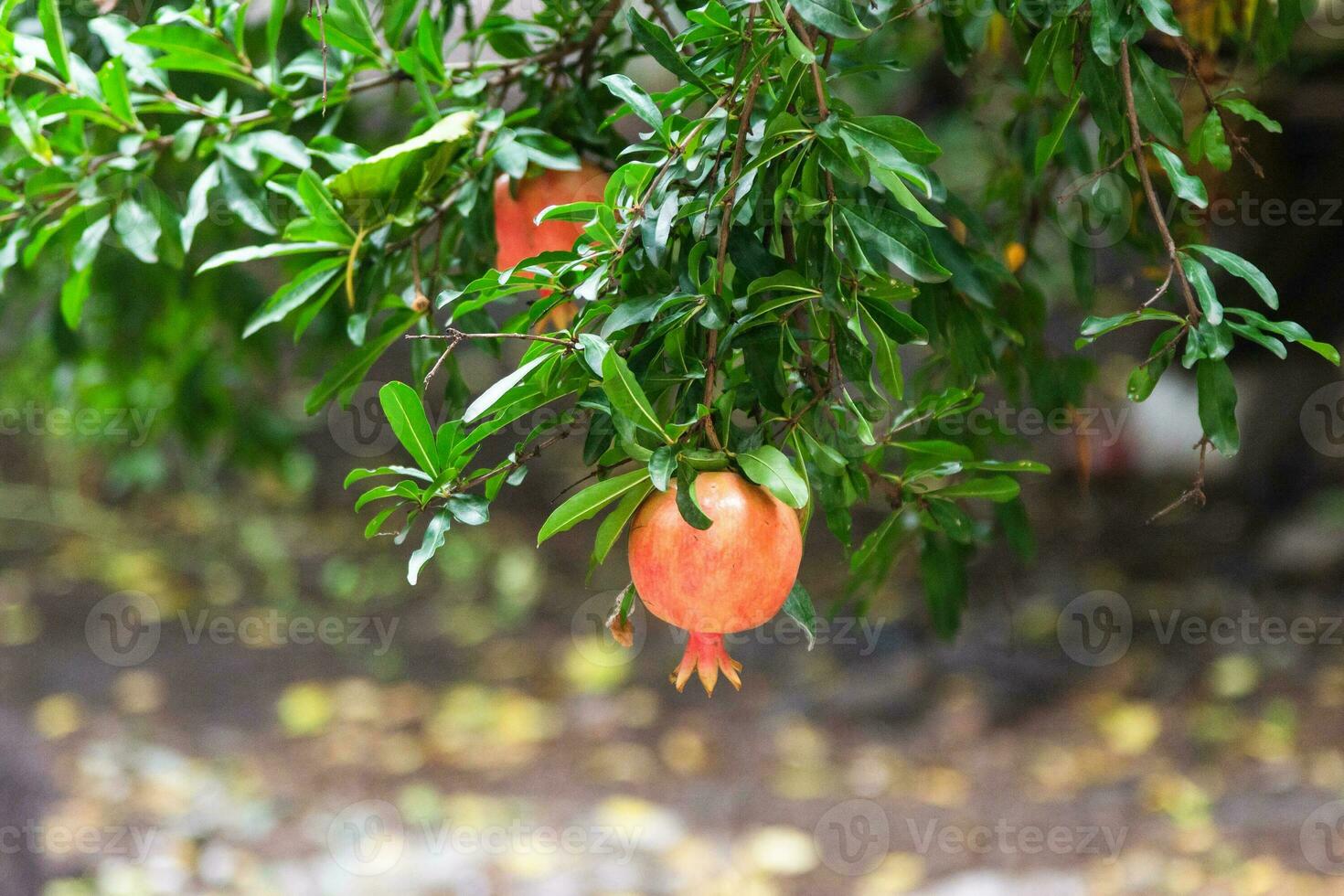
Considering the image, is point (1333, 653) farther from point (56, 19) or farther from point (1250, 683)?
point (56, 19)

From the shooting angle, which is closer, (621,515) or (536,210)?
(621,515)

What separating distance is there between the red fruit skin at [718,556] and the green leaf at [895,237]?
0.14 meters

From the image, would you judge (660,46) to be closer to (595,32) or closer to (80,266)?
(595,32)

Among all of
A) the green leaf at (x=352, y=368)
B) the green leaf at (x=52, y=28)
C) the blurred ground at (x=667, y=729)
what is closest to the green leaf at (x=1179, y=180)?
the green leaf at (x=352, y=368)

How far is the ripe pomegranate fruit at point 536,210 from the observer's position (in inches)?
31.5

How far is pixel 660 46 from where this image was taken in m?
0.62

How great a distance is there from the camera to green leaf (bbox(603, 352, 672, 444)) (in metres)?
0.55

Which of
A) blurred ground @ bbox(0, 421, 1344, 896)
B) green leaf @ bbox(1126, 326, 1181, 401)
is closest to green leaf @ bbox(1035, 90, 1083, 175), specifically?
green leaf @ bbox(1126, 326, 1181, 401)

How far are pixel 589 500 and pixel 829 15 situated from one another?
0.26 meters

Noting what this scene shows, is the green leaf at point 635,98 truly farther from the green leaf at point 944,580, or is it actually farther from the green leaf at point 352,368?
the green leaf at point 944,580

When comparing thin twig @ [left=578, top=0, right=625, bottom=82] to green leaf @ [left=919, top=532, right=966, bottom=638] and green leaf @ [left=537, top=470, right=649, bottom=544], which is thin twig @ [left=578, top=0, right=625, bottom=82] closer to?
green leaf @ [left=537, top=470, right=649, bottom=544]

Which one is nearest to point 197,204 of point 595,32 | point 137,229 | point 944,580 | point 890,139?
point 137,229

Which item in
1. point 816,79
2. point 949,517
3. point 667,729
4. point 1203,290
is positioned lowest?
point 667,729

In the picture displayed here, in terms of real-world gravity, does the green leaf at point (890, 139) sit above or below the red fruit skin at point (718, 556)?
above
